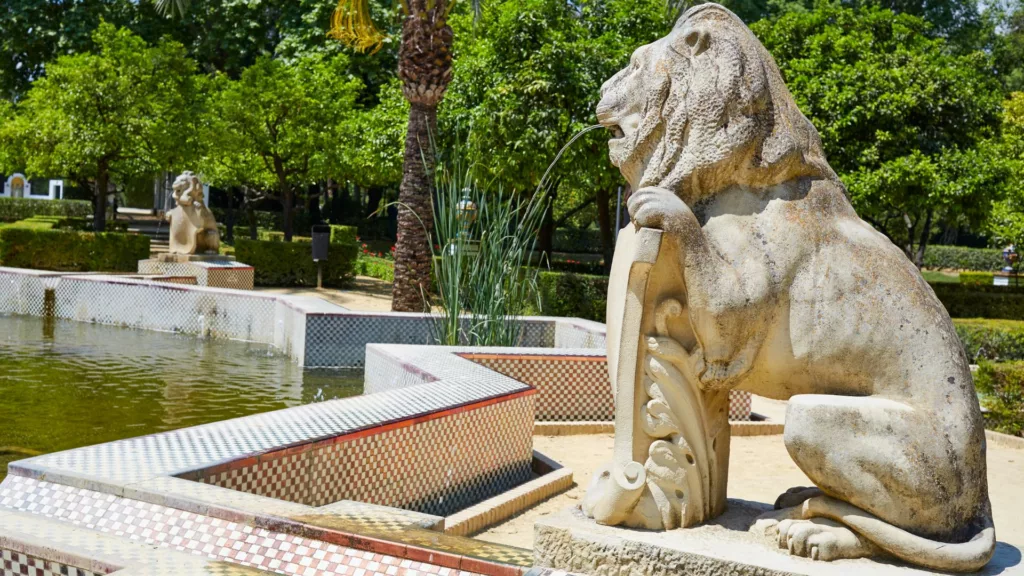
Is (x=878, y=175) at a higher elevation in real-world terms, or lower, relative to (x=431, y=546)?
higher

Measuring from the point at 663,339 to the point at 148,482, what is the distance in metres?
1.83

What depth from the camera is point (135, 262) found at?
22.1m

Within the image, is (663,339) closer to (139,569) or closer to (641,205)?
(641,205)

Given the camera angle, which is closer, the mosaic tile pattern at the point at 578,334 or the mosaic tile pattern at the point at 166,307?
the mosaic tile pattern at the point at 578,334

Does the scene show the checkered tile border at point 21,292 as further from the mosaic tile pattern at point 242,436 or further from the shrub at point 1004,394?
the shrub at point 1004,394

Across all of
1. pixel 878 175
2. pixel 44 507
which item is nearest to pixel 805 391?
pixel 44 507

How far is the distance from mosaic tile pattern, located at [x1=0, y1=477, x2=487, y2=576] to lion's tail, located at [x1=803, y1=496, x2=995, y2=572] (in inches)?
48.6

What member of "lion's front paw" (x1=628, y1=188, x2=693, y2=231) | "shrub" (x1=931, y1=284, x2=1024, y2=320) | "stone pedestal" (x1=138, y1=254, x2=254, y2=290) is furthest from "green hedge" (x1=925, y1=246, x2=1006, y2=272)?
"lion's front paw" (x1=628, y1=188, x2=693, y2=231)

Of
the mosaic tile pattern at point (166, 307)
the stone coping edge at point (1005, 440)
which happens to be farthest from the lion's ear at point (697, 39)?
the mosaic tile pattern at point (166, 307)

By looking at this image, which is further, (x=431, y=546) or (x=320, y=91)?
(x=320, y=91)

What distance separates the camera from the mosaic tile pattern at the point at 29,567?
291 cm

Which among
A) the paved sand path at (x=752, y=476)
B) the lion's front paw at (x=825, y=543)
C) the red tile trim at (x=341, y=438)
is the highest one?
the lion's front paw at (x=825, y=543)

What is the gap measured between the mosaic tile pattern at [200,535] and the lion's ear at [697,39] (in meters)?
1.88

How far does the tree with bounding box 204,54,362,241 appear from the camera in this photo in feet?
77.6
